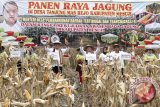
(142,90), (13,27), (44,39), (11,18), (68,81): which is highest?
(11,18)

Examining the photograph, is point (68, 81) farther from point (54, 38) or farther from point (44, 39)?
point (54, 38)

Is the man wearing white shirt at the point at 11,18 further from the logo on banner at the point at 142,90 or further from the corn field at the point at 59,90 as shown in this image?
the logo on banner at the point at 142,90

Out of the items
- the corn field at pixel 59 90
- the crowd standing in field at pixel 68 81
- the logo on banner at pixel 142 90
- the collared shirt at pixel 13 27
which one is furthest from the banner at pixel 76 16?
the logo on banner at pixel 142 90

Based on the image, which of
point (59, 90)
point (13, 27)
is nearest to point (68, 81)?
point (59, 90)

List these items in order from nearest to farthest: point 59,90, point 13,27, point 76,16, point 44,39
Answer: point 59,90
point 44,39
point 13,27
point 76,16

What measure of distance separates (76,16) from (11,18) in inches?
125

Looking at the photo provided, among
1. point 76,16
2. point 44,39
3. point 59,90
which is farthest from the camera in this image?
point 76,16

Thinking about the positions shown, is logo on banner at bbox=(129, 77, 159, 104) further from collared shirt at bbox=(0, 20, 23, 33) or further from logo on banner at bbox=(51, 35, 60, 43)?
collared shirt at bbox=(0, 20, 23, 33)

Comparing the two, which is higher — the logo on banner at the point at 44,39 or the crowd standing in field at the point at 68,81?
the logo on banner at the point at 44,39

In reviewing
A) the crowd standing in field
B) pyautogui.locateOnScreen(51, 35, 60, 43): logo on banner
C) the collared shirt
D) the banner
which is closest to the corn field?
the crowd standing in field

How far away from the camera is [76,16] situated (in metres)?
21.7

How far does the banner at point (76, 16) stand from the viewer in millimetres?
20922

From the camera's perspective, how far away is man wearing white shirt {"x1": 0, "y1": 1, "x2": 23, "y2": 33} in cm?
2059

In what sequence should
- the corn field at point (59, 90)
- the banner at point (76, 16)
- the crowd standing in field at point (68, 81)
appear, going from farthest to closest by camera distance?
the banner at point (76, 16) < the crowd standing in field at point (68, 81) < the corn field at point (59, 90)
